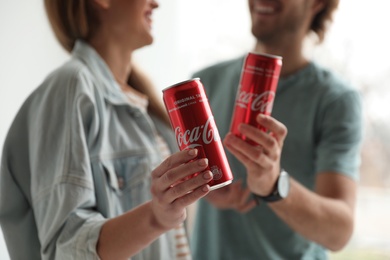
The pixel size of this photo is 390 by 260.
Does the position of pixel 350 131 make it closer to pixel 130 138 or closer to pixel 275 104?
pixel 275 104

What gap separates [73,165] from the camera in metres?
0.93

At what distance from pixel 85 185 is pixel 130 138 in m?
0.20

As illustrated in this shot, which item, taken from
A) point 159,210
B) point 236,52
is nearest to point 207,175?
point 159,210

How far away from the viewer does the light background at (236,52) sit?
4.61ft

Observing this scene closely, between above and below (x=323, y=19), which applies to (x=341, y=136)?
below

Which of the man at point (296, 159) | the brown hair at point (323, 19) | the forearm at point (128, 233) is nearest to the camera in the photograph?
the forearm at point (128, 233)

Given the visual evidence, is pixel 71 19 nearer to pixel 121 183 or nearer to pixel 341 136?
pixel 121 183

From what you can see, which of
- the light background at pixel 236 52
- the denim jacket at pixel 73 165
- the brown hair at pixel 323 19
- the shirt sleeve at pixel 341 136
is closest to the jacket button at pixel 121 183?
the denim jacket at pixel 73 165

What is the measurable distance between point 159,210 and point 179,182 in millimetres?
79

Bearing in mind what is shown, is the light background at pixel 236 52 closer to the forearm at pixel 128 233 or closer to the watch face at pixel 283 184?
the forearm at pixel 128 233

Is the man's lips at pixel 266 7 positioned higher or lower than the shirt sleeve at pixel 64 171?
higher

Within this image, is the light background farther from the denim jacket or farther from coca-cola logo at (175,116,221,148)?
coca-cola logo at (175,116,221,148)

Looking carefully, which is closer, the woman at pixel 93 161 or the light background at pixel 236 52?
the woman at pixel 93 161

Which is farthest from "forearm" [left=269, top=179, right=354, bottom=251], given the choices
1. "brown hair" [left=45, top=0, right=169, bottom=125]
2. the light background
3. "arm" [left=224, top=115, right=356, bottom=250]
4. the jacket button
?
the light background
